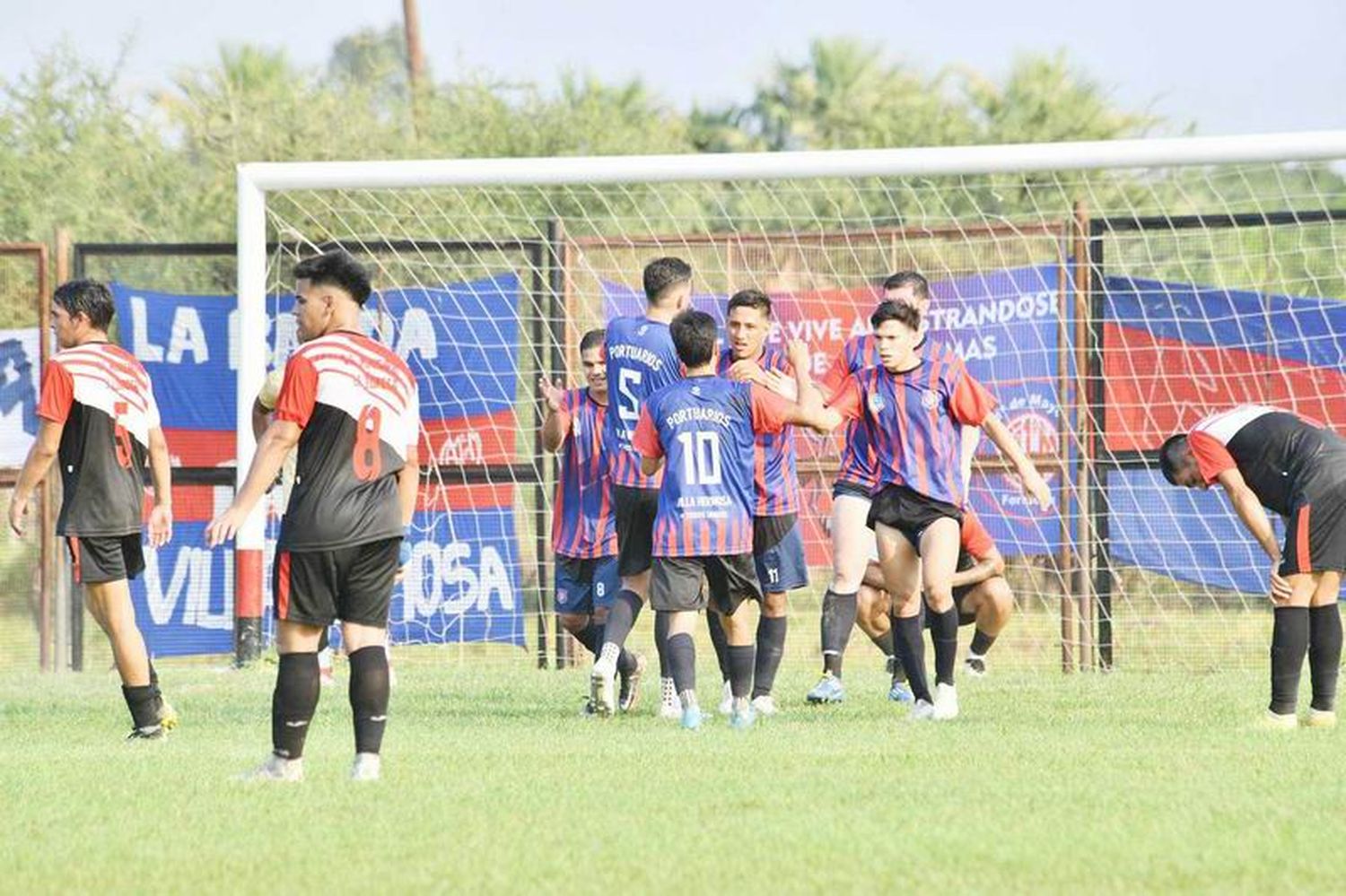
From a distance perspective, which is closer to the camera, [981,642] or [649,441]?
[649,441]

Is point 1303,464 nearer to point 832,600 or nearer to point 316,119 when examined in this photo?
point 832,600

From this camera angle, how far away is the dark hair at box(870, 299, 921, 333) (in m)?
10.1

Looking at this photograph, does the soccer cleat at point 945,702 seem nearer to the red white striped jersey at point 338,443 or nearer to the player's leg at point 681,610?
the player's leg at point 681,610

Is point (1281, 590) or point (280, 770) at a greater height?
point (1281, 590)

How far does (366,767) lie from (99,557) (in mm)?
2591

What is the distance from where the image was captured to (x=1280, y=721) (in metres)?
9.58

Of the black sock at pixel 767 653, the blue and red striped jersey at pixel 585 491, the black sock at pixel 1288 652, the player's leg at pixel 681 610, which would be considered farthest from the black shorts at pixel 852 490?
the black sock at pixel 1288 652

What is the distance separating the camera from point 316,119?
86.7ft

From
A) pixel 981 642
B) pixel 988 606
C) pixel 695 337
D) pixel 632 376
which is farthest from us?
pixel 981 642

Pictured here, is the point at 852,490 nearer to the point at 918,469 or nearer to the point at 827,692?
the point at 918,469

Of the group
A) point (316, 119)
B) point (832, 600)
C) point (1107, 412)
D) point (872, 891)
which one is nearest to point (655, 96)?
point (316, 119)

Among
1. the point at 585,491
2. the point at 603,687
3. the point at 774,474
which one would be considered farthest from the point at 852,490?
the point at 585,491

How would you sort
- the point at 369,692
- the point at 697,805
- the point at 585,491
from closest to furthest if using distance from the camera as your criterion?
the point at 697,805
the point at 369,692
the point at 585,491

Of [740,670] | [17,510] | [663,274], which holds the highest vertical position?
[663,274]
